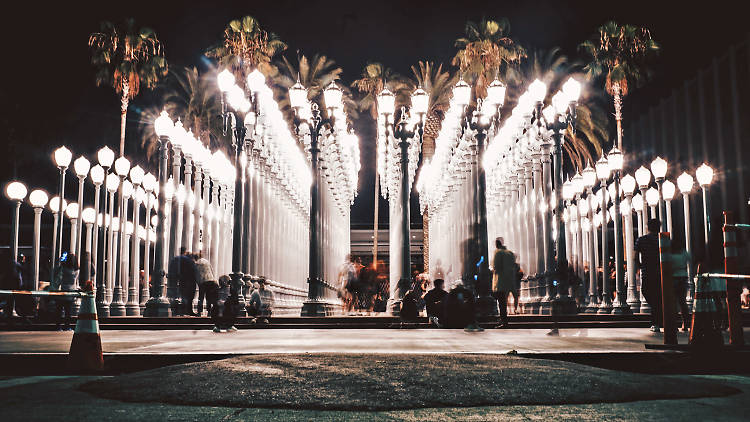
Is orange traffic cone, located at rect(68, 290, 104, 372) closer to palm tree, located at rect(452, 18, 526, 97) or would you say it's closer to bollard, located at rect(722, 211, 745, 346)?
bollard, located at rect(722, 211, 745, 346)

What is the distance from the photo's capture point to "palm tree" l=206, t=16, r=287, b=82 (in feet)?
125

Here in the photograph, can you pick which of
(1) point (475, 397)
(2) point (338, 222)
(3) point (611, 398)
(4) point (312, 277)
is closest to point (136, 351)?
(1) point (475, 397)

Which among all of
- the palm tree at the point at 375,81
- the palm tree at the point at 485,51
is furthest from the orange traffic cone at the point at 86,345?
the palm tree at the point at 375,81

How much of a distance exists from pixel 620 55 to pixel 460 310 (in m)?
27.3

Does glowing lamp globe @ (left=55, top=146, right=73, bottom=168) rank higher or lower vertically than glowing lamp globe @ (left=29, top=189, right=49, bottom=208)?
higher

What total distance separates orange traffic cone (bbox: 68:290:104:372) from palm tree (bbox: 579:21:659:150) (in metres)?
33.4

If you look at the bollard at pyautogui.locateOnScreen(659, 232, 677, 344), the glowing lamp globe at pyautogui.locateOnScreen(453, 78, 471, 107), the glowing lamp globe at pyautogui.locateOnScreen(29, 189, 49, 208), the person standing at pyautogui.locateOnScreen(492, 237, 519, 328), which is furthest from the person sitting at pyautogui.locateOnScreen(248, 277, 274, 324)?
the bollard at pyautogui.locateOnScreen(659, 232, 677, 344)

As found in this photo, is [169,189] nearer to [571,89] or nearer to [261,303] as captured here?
[261,303]

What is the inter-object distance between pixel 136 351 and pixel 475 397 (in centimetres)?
437

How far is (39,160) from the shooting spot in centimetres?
4100

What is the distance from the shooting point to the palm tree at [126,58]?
3853cm

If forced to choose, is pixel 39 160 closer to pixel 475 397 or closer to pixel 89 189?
pixel 89 189

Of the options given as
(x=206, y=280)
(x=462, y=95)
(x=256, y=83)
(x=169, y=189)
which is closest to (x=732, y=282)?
(x=462, y=95)

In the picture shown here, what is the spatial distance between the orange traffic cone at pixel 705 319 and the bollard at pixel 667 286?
1.48 feet
